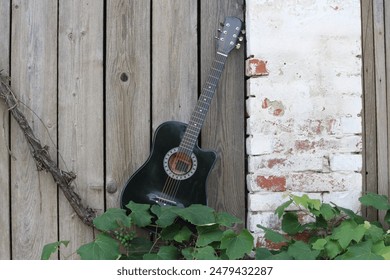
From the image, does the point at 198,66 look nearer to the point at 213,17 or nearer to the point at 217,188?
the point at 213,17

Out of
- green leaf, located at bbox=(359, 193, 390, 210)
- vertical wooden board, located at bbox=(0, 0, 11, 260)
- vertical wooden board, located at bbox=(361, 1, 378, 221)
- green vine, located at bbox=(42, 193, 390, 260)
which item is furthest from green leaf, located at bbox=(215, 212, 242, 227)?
vertical wooden board, located at bbox=(0, 0, 11, 260)

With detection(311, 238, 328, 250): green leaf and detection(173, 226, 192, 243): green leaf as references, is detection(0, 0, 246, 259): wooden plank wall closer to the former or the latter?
detection(173, 226, 192, 243): green leaf

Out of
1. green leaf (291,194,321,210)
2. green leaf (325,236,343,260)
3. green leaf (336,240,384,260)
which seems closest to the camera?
green leaf (336,240,384,260)

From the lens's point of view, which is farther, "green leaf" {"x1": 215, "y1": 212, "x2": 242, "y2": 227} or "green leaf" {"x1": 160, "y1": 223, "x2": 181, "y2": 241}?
"green leaf" {"x1": 160, "y1": 223, "x2": 181, "y2": 241}

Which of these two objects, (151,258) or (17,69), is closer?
A: (151,258)

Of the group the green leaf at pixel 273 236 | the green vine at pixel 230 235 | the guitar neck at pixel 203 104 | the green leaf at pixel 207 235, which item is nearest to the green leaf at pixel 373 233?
the green vine at pixel 230 235

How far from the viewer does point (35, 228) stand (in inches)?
105

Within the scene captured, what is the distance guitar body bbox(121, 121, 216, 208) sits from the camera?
2.57m

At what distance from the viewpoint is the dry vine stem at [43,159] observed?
2619mm

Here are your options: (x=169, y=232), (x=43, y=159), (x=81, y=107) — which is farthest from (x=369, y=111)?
(x=43, y=159)

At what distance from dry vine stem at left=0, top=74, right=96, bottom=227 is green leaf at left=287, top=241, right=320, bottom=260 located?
897 millimetres

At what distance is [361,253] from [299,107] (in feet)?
2.30

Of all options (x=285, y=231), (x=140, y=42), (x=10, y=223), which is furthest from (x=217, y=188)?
(x=10, y=223)
